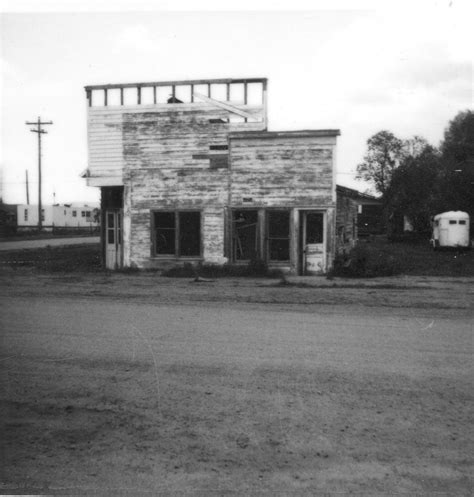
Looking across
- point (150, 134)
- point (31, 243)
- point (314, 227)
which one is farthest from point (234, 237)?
point (31, 243)

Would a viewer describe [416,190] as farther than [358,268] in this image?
Yes

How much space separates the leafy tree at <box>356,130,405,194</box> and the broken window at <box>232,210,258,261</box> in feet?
191

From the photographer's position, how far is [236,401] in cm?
525

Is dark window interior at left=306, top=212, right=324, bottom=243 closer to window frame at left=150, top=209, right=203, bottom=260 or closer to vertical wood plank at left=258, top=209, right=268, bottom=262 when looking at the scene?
vertical wood plank at left=258, top=209, right=268, bottom=262

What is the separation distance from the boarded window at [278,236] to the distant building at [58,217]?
203ft

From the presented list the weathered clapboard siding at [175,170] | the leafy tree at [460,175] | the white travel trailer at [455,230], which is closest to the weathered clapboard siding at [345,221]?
the weathered clapboard siding at [175,170]

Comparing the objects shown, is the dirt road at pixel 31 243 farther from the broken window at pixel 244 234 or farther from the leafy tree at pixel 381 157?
the leafy tree at pixel 381 157

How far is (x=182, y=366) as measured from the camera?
646cm

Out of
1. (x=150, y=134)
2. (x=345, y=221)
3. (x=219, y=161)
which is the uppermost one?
(x=150, y=134)

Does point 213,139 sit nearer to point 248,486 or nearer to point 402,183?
point 248,486

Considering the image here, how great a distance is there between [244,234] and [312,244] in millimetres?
2451

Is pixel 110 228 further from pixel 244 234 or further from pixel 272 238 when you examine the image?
pixel 272 238

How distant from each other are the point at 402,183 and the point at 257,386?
163 feet

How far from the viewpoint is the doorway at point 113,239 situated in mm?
19906
